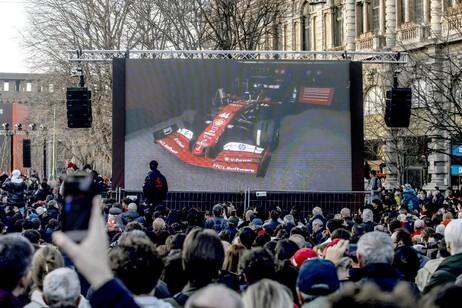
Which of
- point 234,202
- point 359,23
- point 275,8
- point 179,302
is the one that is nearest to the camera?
point 179,302

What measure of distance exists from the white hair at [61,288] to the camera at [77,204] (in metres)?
2.02

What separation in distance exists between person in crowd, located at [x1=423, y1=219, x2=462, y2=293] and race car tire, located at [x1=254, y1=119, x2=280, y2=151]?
68.0 feet

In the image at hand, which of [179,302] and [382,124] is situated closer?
[179,302]

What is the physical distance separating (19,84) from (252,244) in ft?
468

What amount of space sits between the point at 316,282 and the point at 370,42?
137ft

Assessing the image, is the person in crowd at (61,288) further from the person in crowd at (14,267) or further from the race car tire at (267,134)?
the race car tire at (267,134)

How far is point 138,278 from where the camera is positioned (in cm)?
531

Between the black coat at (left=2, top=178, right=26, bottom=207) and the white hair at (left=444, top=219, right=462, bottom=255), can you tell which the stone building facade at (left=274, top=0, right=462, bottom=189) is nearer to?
the black coat at (left=2, top=178, right=26, bottom=207)

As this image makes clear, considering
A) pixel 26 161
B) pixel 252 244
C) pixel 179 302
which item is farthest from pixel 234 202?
pixel 26 161

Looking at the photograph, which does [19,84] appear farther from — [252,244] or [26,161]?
[252,244]

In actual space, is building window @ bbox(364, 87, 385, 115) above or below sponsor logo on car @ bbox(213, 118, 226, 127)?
above

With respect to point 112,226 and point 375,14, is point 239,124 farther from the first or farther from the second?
point 375,14

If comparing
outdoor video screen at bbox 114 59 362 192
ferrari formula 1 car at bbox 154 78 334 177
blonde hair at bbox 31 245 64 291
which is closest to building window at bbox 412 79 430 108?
outdoor video screen at bbox 114 59 362 192

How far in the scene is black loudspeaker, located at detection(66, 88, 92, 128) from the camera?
27.4 metres
